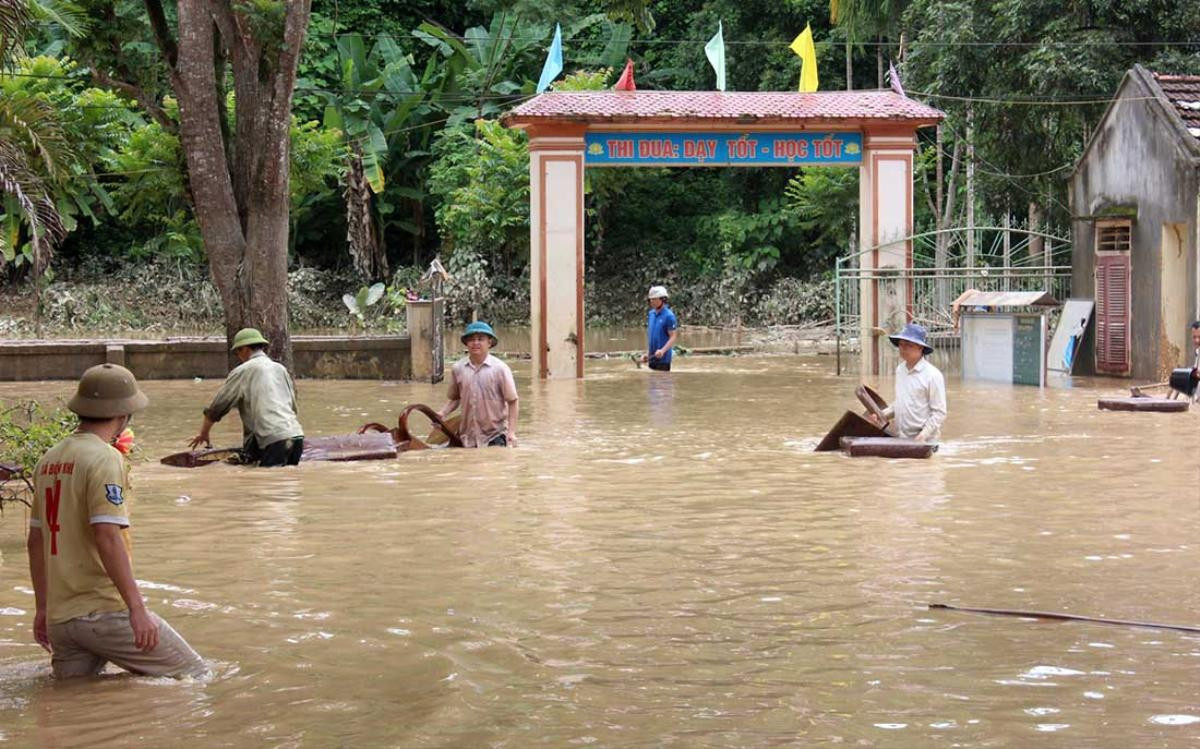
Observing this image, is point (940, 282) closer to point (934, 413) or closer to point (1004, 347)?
point (1004, 347)

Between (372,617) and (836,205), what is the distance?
32.5 meters

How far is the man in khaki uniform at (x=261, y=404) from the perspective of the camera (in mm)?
12602

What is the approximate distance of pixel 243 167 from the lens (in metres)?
18.2

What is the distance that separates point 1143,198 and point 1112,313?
1872 mm

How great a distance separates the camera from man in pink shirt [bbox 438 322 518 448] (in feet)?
45.6

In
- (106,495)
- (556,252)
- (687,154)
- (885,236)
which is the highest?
(687,154)

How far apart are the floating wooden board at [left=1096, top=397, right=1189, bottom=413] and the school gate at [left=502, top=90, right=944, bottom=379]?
719 centimetres

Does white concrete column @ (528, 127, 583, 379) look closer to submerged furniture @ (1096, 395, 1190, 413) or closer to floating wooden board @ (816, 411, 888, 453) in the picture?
submerged furniture @ (1096, 395, 1190, 413)

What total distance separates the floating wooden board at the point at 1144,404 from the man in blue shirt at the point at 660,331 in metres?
6.72

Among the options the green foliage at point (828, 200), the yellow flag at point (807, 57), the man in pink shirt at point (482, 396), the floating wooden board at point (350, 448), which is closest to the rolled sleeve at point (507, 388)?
the man in pink shirt at point (482, 396)

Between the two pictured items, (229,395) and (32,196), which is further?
(32,196)

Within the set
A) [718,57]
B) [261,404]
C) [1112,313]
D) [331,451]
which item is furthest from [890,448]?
[718,57]

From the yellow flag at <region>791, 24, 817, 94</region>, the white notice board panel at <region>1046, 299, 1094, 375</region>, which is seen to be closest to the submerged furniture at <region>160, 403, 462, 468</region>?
the white notice board panel at <region>1046, 299, 1094, 375</region>

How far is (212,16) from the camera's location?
1809 centimetres
